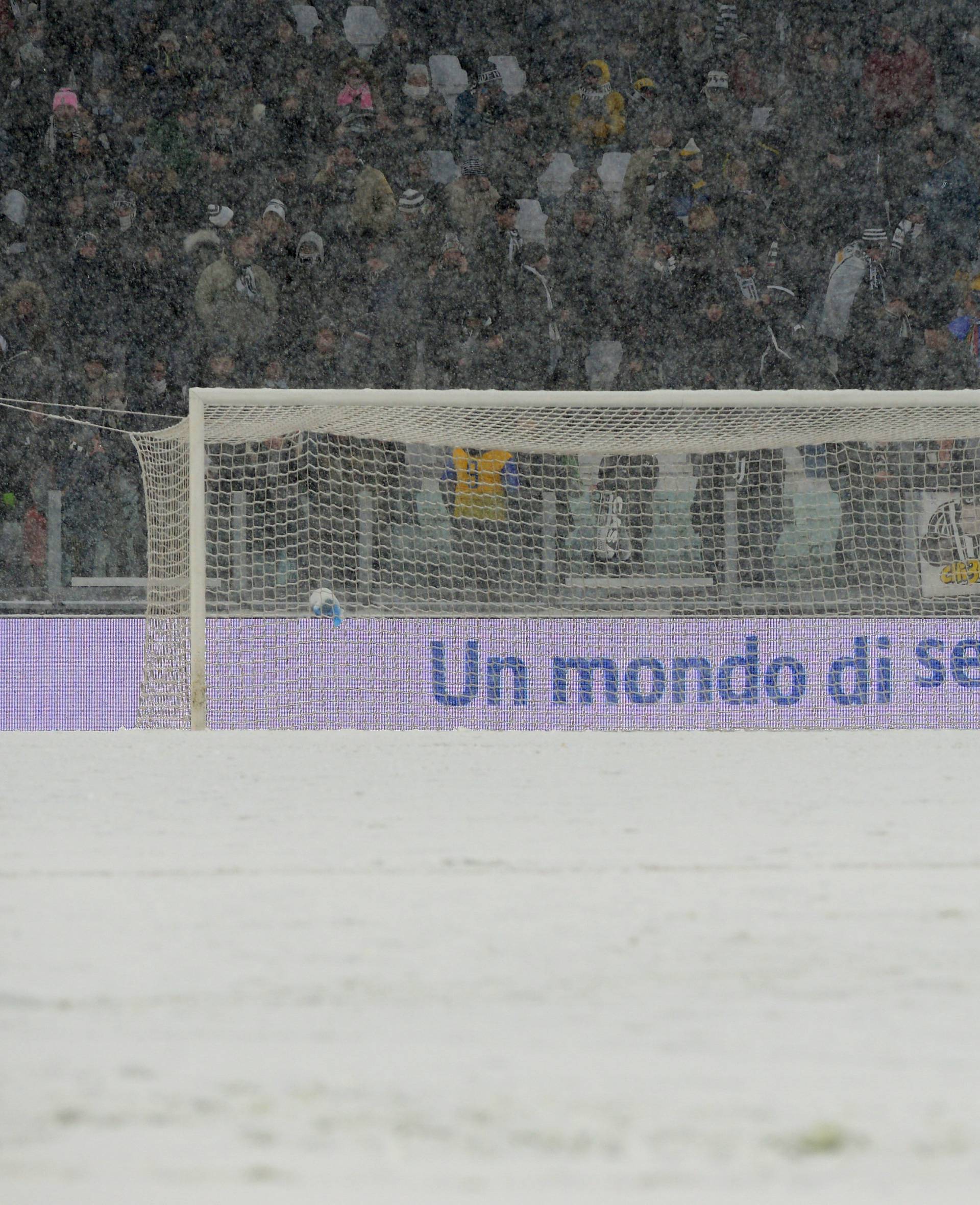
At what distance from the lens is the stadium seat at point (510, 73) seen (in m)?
6.47

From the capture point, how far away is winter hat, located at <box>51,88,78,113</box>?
6.17 m

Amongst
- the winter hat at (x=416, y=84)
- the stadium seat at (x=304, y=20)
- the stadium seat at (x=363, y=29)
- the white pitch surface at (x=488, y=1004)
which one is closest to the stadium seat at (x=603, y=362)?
the winter hat at (x=416, y=84)

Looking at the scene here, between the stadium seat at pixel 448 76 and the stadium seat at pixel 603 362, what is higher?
the stadium seat at pixel 448 76

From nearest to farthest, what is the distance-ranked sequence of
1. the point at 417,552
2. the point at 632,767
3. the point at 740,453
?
the point at 632,767 < the point at 417,552 < the point at 740,453

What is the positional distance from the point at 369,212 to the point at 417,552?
2.04 metres

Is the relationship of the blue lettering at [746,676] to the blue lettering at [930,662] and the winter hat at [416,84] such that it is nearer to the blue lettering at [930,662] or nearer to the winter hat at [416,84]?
the blue lettering at [930,662]

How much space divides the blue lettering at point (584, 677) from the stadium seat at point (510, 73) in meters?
3.30

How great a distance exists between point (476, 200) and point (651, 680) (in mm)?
2817

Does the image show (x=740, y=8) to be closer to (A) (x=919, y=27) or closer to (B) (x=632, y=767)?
(A) (x=919, y=27)

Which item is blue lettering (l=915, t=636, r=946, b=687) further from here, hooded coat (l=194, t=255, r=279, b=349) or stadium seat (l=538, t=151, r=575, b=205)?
hooded coat (l=194, t=255, r=279, b=349)

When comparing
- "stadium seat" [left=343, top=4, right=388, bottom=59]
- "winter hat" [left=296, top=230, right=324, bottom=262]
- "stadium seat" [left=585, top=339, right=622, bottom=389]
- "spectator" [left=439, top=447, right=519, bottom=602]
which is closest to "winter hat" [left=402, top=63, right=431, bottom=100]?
"stadium seat" [left=343, top=4, right=388, bottom=59]

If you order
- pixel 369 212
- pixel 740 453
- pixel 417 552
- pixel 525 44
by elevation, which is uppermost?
pixel 525 44

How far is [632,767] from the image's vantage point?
7.18 ft

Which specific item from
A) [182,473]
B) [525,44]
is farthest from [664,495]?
[525,44]
